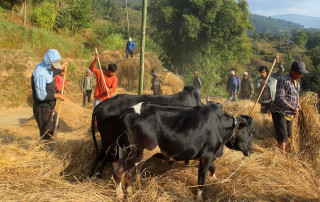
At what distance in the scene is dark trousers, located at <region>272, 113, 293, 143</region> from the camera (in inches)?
202

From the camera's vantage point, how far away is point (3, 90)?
12547 mm

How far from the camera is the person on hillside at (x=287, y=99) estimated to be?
196 inches

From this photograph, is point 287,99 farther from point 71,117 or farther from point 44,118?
point 71,117

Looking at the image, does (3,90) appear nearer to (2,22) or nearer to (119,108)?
(2,22)

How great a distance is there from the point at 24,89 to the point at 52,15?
38.3 feet

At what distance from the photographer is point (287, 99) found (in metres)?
5.06

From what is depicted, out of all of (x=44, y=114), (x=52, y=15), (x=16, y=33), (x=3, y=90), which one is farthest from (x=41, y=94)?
(x=52, y=15)

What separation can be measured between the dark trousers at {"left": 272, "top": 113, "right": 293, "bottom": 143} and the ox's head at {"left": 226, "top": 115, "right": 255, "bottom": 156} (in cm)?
84

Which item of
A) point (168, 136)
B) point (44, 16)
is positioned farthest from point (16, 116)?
point (44, 16)

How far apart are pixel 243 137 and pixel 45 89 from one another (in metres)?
3.17

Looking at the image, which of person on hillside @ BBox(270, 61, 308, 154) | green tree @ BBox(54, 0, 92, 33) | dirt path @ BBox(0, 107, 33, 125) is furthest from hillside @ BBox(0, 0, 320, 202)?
green tree @ BBox(54, 0, 92, 33)

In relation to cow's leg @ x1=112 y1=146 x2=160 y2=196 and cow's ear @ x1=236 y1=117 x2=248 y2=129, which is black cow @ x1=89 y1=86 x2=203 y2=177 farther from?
cow's ear @ x1=236 y1=117 x2=248 y2=129

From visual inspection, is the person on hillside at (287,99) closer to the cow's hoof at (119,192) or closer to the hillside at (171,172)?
the hillside at (171,172)

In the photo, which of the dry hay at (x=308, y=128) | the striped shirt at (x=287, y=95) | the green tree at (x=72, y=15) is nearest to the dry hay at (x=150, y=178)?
the dry hay at (x=308, y=128)
